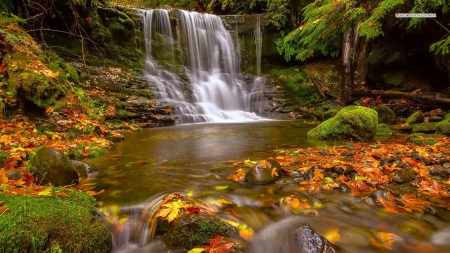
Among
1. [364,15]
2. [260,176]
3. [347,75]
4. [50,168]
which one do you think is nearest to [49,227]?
[50,168]

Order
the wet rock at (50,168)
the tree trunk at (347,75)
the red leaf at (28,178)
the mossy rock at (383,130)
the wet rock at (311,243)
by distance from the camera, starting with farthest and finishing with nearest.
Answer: the tree trunk at (347,75) → the mossy rock at (383,130) → the wet rock at (50,168) → the red leaf at (28,178) → the wet rock at (311,243)

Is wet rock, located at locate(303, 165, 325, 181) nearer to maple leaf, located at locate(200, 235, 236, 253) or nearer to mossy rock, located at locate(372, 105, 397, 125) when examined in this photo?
maple leaf, located at locate(200, 235, 236, 253)

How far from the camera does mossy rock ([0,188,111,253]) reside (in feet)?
5.68

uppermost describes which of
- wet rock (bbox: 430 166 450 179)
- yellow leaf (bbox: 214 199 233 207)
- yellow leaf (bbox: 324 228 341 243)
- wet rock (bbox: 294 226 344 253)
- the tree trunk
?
the tree trunk

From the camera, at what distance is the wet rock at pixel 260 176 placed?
128 inches

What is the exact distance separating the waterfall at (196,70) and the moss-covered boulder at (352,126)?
5.77 meters

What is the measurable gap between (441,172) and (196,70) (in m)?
13.5

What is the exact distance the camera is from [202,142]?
21.8 feet

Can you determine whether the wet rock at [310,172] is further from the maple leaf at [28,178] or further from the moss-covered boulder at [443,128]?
the moss-covered boulder at [443,128]

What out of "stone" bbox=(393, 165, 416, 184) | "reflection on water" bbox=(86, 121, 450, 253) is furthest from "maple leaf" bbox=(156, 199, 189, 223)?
"stone" bbox=(393, 165, 416, 184)

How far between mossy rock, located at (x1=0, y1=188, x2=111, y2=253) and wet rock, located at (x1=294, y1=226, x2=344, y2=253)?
5.22 ft

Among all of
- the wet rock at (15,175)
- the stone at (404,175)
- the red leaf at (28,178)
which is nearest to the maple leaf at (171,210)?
the red leaf at (28,178)

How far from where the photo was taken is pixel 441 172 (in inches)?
130

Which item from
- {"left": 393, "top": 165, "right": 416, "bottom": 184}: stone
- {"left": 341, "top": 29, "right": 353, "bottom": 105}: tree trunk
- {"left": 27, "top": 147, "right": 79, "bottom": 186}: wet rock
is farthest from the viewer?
{"left": 341, "top": 29, "right": 353, "bottom": 105}: tree trunk
